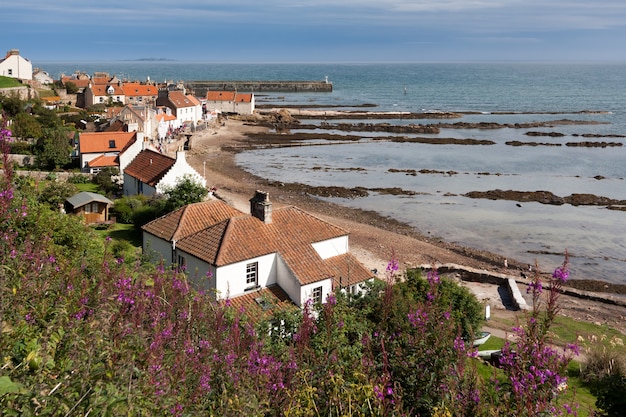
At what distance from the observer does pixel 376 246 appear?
34250 mm

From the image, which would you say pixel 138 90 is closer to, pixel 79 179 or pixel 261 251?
pixel 79 179

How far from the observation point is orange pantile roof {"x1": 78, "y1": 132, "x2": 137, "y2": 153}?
4244 cm

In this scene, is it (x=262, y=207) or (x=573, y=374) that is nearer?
(x=573, y=374)

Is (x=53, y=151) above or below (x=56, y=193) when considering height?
above

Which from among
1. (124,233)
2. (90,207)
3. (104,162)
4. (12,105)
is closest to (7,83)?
(12,105)

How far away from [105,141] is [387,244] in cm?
2403

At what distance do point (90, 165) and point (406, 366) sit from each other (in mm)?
39670

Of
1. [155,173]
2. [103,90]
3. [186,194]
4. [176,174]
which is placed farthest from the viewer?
[103,90]

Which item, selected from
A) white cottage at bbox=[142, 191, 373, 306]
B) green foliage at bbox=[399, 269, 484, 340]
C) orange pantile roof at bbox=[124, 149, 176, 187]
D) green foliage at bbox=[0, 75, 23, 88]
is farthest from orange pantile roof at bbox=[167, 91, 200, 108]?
green foliage at bbox=[399, 269, 484, 340]

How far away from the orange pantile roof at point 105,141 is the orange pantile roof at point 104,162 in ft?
2.96

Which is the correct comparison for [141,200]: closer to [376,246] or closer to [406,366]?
[376,246]

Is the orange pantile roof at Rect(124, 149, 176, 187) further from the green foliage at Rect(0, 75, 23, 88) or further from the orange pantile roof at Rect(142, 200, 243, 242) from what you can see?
the green foliage at Rect(0, 75, 23, 88)

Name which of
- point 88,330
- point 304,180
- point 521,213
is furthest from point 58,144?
point 88,330

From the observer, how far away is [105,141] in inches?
1695
